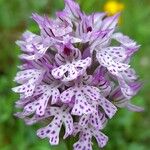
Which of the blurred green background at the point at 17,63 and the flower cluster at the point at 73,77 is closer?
the flower cluster at the point at 73,77

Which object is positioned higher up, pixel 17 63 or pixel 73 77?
pixel 17 63

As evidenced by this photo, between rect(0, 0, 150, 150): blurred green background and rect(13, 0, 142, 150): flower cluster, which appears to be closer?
rect(13, 0, 142, 150): flower cluster

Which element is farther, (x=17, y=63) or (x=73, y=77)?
(x=17, y=63)

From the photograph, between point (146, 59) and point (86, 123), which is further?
point (146, 59)

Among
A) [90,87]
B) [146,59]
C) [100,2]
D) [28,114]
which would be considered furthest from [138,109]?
[100,2]

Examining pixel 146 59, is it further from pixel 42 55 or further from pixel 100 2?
pixel 42 55
